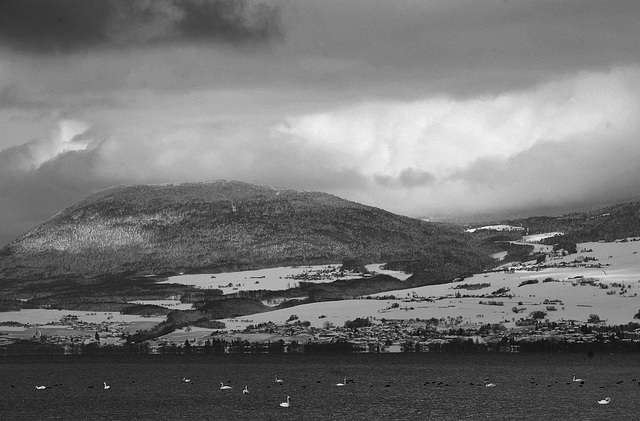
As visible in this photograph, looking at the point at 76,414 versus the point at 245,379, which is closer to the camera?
the point at 76,414

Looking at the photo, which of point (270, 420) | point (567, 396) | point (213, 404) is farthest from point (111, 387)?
point (567, 396)

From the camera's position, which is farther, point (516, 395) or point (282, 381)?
point (282, 381)

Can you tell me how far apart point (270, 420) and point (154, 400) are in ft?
109

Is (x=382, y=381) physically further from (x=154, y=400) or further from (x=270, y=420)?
(x=270, y=420)

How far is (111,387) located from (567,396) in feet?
232

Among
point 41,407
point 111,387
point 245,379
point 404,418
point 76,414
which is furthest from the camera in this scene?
point 245,379

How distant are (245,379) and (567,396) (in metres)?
60.8

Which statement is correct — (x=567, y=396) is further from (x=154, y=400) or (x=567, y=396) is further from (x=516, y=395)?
(x=154, y=400)

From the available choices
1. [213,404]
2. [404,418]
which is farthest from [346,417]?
[213,404]

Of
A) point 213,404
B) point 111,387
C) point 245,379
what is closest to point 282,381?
point 245,379

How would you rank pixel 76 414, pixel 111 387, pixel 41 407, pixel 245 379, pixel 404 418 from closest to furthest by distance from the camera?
pixel 404 418
pixel 76 414
pixel 41 407
pixel 111 387
pixel 245 379

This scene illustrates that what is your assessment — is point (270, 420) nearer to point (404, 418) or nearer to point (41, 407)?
point (404, 418)

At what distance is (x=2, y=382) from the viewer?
19912 centimetres

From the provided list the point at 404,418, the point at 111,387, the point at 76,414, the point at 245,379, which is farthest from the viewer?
the point at 245,379
